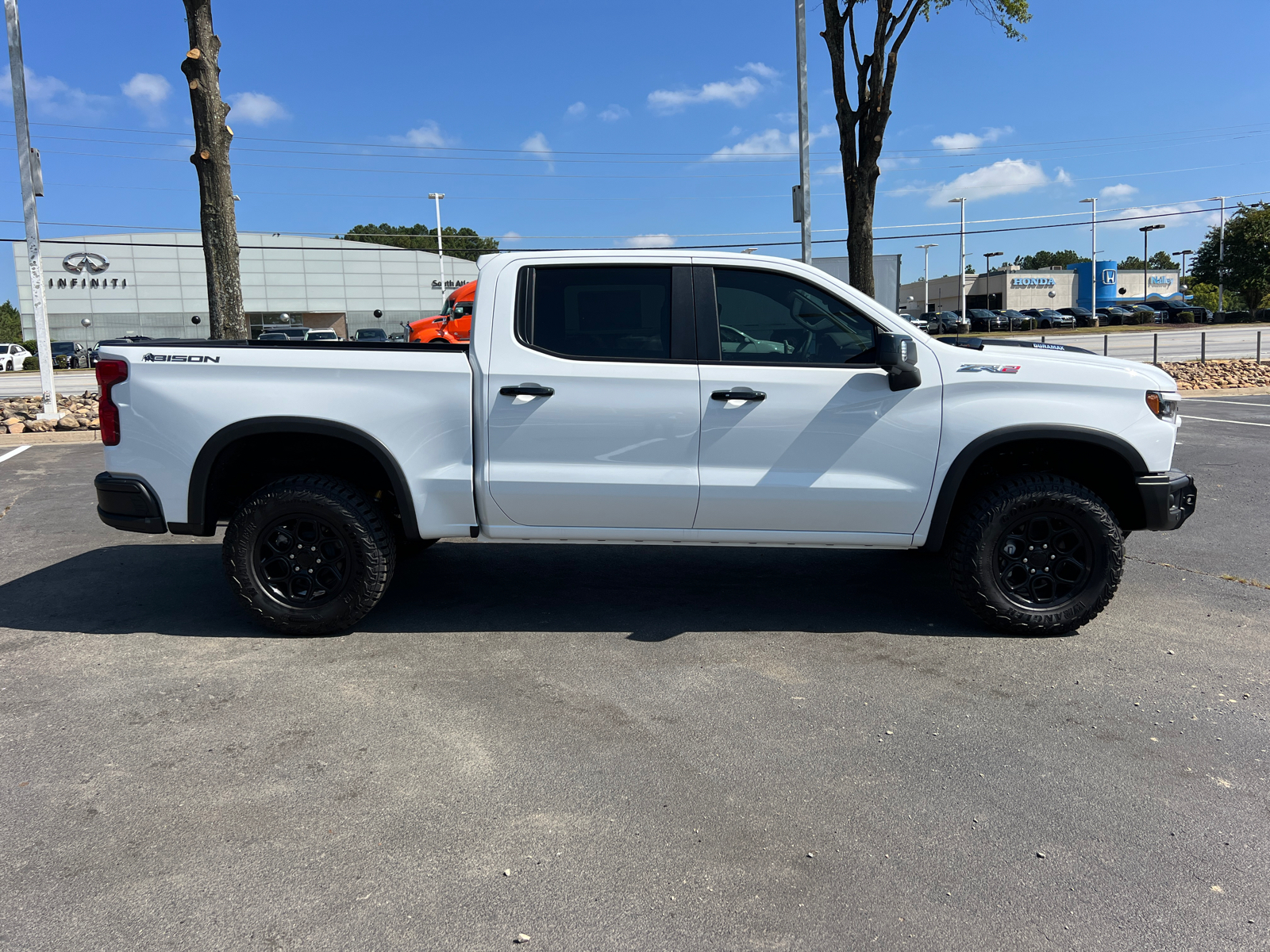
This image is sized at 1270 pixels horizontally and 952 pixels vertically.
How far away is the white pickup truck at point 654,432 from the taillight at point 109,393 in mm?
15

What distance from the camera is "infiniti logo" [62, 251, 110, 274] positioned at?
5631cm

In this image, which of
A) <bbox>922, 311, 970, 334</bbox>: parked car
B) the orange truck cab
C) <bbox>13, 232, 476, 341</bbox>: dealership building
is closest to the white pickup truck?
the orange truck cab

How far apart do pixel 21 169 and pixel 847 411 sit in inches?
600

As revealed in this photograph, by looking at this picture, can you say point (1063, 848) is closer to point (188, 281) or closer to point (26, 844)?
point (26, 844)

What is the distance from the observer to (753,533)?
4.77 meters

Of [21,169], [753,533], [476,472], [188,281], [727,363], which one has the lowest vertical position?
[753,533]

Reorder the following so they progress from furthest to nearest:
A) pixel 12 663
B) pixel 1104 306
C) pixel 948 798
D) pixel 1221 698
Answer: pixel 1104 306
pixel 12 663
pixel 1221 698
pixel 948 798

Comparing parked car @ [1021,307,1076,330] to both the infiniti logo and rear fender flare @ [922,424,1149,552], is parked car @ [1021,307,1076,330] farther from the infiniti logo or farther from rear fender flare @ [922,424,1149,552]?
rear fender flare @ [922,424,1149,552]

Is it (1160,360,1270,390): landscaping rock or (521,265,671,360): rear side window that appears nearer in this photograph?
(521,265,671,360): rear side window

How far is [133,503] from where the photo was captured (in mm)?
4762

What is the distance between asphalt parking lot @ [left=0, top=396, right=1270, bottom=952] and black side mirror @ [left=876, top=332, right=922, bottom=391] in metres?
1.30

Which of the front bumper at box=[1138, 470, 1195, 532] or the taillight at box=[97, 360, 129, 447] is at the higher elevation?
the taillight at box=[97, 360, 129, 447]

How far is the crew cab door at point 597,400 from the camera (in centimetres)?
461

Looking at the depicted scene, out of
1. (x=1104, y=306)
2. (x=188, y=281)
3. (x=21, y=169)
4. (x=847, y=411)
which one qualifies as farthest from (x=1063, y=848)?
(x=1104, y=306)
